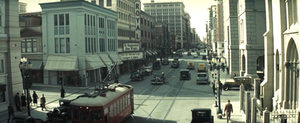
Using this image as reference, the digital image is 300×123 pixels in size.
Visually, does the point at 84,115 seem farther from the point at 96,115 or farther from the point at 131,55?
the point at 131,55

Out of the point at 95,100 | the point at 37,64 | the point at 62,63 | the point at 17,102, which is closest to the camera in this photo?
the point at 95,100

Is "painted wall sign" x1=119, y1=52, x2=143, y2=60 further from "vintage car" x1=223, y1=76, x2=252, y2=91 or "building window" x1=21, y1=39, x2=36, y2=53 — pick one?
"vintage car" x1=223, y1=76, x2=252, y2=91

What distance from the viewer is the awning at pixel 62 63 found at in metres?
41.1

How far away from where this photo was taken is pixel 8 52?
87.9 feet

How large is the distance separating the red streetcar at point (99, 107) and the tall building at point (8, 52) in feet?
37.4

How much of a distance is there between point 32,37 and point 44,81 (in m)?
7.06

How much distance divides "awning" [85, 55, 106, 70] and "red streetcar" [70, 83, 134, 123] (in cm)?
2251

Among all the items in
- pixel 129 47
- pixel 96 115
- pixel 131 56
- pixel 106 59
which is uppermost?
pixel 129 47

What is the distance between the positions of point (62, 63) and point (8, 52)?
49.1 ft

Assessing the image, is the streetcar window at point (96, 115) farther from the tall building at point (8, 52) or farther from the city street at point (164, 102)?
the tall building at point (8, 52)

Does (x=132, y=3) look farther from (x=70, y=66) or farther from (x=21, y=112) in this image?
(x=21, y=112)

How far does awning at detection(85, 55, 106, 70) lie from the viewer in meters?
42.2

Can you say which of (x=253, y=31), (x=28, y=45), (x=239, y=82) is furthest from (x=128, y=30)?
(x=239, y=82)

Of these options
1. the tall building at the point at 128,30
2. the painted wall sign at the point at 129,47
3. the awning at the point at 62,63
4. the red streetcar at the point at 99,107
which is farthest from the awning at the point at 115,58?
the red streetcar at the point at 99,107
